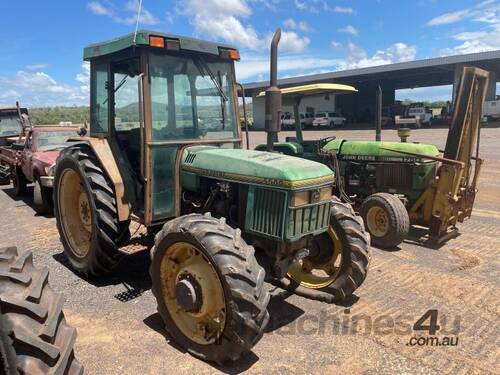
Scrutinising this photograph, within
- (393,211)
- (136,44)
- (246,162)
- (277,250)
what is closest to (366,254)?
(277,250)

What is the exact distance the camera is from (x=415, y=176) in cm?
675

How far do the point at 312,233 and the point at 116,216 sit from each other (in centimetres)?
201

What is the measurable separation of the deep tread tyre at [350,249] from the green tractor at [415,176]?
82.0 inches

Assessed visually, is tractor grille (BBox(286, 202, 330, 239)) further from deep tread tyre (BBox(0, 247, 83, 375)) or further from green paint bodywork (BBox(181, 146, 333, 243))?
deep tread tyre (BBox(0, 247, 83, 375))

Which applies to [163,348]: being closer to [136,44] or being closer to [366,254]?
[366,254]

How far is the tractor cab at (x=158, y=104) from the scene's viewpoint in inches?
158

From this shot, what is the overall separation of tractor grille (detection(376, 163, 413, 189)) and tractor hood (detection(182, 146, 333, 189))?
3.56m

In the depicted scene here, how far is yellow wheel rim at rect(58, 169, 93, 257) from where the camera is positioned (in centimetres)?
509

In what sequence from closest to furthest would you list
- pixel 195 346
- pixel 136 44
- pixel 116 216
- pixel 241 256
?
1. pixel 241 256
2. pixel 195 346
3. pixel 136 44
4. pixel 116 216

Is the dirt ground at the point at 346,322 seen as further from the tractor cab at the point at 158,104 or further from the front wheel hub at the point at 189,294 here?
the tractor cab at the point at 158,104

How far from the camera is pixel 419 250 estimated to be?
5.92 metres

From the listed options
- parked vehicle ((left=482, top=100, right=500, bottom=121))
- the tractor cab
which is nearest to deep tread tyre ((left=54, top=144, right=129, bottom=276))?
the tractor cab

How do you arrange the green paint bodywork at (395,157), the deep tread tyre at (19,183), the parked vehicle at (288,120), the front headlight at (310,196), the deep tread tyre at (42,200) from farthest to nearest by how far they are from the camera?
the parked vehicle at (288,120)
the deep tread tyre at (19,183)
the deep tread tyre at (42,200)
the green paint bodywork at (395,157)
the front headlight at (310,196)

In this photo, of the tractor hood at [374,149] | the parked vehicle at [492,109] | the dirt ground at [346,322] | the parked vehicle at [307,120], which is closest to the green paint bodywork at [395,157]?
the tractor hood at [374,149]
